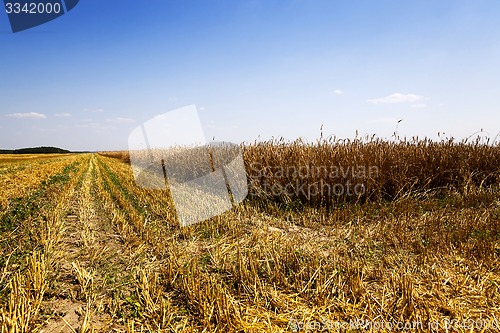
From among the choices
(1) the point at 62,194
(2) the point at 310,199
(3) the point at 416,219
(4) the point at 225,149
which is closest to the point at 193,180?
(4) the point at 225,149

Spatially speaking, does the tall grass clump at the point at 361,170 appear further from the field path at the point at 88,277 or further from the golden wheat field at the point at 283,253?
the field path at the point at 88,277

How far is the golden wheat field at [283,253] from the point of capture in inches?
96.7

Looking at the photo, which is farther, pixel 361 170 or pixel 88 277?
pixel 361 170

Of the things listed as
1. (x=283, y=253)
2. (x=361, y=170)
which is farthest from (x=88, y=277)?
(x=361, y=170)

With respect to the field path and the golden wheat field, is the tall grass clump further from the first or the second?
the field path

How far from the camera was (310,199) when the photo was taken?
21.4 feet

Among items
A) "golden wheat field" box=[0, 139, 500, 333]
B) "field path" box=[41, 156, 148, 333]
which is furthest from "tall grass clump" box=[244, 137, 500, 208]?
"field path" box=[41, 156, 148, 333]

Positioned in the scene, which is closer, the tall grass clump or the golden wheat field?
the golden wheat field

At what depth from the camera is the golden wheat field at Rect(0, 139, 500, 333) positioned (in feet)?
8.05

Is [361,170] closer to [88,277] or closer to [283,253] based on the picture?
[283,253]

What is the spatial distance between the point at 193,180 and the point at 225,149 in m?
2.02

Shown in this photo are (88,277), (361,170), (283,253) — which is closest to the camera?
(88,277)

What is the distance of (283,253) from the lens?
360cm

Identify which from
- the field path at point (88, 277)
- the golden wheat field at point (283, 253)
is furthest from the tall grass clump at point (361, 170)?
the field path at point (88, 277)
